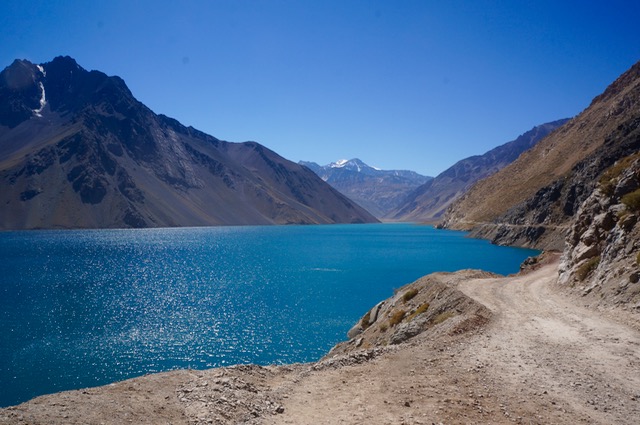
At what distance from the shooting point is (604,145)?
133875 mm

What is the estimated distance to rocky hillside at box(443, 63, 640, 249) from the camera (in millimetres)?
123312

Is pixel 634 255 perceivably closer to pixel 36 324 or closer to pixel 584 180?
pixel 36 324

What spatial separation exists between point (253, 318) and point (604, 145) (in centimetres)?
13524

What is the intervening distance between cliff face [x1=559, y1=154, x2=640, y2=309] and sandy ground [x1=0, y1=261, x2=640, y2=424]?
403cm

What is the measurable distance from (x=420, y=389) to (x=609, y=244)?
21397 mm

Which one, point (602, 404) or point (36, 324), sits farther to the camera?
point (36, 324)

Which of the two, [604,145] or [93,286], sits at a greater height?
[604,145]

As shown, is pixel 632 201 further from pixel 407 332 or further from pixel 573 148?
pixel 573 148

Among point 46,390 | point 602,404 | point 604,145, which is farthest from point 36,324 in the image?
point 604,145

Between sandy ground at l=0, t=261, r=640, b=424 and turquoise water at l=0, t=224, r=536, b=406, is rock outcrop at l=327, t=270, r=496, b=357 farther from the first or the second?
turquoise water at l=0, t=224, r=536, b=406

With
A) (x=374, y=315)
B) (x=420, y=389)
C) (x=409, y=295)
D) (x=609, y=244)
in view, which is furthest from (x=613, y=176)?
(x=420, y=389)

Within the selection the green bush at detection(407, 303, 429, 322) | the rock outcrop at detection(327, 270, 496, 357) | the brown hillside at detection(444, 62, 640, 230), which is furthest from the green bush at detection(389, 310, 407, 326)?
the brown hillside at detection(444, 62, 640, 230)

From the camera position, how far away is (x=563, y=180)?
139 m

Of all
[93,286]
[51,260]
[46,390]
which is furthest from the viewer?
[51,260]
